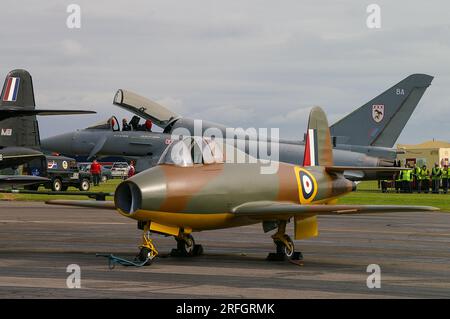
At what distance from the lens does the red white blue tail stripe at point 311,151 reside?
1700 cm

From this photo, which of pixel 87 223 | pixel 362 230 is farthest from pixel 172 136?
pixel 362 230

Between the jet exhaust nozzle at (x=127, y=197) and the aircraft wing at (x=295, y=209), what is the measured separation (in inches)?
79.7

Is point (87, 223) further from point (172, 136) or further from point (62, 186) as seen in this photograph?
point (62, 186)

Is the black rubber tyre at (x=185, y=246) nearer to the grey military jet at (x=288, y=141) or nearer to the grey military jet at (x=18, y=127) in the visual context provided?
the grey military jet at (x=288, y=141)

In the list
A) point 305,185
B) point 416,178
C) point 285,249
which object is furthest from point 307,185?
point 416,178

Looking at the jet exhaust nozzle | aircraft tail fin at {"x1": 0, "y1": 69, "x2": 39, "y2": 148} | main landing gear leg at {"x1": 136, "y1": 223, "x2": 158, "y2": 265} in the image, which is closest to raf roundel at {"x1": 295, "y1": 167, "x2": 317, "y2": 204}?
main landing gear leg at {"x1": 136, "y1": 223, "x2": 158, "y2": 265}

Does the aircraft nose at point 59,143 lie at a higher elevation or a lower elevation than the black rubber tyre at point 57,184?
higher

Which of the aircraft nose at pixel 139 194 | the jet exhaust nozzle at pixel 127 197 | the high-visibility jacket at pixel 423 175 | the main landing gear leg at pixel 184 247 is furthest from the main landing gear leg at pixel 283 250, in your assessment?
the high-visibility jacket at pixel 423 175

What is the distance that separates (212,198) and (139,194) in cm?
155

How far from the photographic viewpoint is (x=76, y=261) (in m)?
14.0

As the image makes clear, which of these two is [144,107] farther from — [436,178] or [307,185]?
[436,178]

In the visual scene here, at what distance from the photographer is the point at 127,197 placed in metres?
12.8
